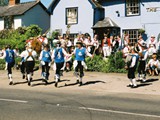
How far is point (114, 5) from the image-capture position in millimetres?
33188

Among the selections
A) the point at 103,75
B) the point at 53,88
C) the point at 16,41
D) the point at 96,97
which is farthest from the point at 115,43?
the point at 96,97

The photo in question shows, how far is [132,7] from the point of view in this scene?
3241 centimetres

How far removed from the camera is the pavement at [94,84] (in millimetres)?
17203

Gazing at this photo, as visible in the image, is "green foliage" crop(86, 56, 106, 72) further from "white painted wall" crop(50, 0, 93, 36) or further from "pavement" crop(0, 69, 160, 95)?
"white painted wall" crop(50, 0, 93, 36)

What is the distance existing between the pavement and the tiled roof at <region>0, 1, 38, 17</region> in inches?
791

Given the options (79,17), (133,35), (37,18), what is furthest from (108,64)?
(37,18)

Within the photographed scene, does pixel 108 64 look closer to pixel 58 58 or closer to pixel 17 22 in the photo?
pixel 58 58

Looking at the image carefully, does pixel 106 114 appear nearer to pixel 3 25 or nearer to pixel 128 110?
pixel 128 110

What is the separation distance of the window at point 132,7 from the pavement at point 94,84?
11.2 metres

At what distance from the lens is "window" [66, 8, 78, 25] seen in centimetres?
3528

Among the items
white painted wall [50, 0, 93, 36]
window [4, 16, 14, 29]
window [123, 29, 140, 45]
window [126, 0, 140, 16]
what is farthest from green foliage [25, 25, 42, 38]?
window [126, 0, 140, 16]

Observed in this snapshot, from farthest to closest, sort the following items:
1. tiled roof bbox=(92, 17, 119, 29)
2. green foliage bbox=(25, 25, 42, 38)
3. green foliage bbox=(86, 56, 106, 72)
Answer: green foliage bbox=(25, 25, 42, 38), tiled roof bbox=(92, 17, 119, 29), green foliage bbox=(86, 56, 106, 72)

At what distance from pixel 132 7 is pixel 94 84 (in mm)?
15151

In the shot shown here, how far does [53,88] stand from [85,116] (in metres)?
7.23
